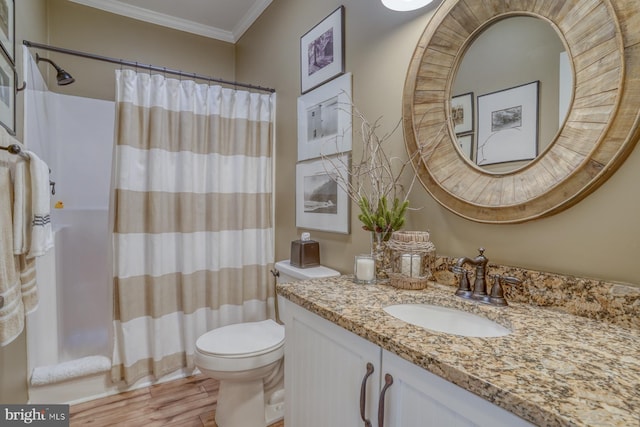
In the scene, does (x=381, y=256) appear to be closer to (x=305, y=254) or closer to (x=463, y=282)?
(x=463, y=282)

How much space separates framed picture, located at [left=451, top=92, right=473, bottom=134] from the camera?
1143 mm

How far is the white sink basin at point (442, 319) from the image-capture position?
0.94 m

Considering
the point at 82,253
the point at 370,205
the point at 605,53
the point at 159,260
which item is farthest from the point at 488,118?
the point at 82,253

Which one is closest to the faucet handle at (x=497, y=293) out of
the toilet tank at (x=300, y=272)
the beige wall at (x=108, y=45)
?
the toilet tank at (x=300, y=272)

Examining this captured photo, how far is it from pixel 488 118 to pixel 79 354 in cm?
273

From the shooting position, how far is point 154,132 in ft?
6.42

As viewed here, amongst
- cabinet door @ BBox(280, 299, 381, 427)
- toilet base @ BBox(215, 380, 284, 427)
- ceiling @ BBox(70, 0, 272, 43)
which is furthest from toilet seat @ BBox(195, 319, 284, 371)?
ceiling @ BBox(70, 0, 272, 43)

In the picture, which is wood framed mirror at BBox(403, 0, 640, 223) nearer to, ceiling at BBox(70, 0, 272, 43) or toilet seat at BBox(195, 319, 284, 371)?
toilet seat at BBox(195, 319, 284, 371)

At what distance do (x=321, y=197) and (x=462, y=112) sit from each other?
93 centimetres

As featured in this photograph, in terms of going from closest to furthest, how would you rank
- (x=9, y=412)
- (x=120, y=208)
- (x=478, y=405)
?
(x=478, y=405), (x=9, y=412), (x=120, y=208)

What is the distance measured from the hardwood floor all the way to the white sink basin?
3.97 ft

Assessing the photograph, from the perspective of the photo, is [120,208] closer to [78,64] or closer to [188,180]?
[188,180]

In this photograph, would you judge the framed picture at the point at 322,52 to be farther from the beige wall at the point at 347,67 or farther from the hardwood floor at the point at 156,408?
the hardwood floor at the point at 156,408

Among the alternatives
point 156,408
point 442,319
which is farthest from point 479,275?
point 156,408
